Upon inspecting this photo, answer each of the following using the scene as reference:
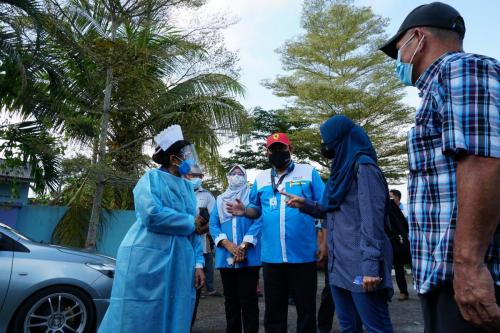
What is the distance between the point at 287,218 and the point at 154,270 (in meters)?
1.33

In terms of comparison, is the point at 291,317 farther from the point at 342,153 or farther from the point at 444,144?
the point at 444,144

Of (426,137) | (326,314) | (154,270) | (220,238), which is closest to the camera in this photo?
(426,137)

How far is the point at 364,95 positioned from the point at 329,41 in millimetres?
4002

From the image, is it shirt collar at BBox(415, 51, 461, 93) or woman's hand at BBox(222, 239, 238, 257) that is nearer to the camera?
shirt collar at BBox(415, 51, 461, 93)

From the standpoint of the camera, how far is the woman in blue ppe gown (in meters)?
3.19

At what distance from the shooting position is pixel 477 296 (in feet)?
4.49

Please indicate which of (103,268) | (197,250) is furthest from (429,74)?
(103,268)

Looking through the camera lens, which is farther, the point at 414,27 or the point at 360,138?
the point at 360,138

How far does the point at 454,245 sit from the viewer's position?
1460 millimetres

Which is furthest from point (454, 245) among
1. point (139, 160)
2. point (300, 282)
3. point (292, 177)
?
point (139, 160)

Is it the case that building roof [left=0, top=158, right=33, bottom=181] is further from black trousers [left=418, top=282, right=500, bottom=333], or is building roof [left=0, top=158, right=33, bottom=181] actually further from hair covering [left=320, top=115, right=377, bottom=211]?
black trousers [left=418, top=282, right=500, bottom=333]

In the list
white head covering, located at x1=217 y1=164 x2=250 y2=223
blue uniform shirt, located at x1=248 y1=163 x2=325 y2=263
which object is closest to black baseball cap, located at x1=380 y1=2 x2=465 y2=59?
blue uniform shirt, located at x1=248 y1=163 x2=325 y2=263

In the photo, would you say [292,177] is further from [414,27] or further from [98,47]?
[98,47]

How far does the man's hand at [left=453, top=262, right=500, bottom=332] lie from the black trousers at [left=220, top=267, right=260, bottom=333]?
303 cm
